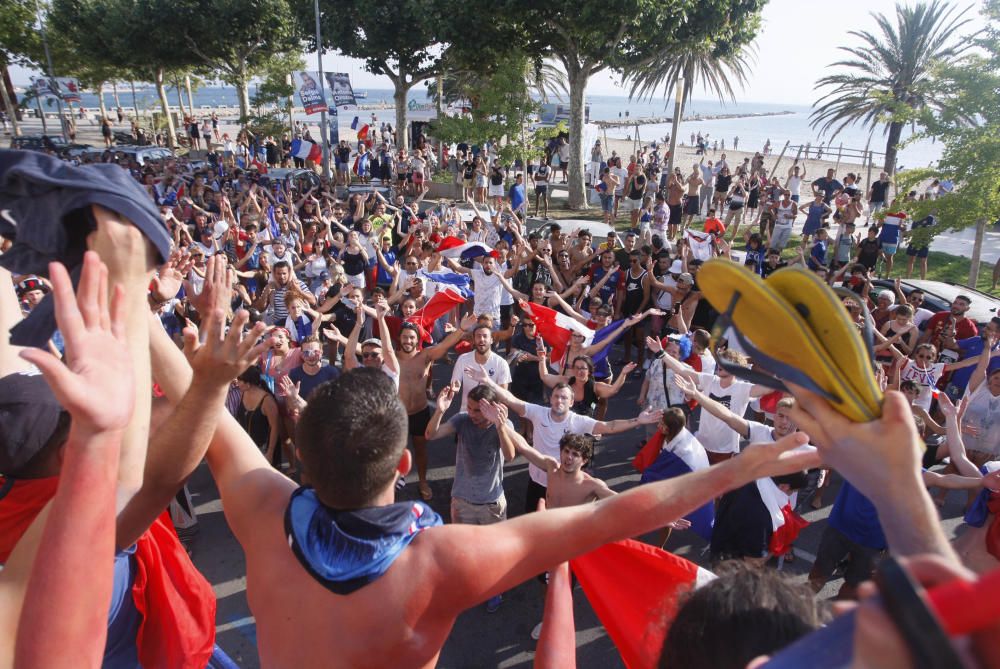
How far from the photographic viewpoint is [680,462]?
505cm

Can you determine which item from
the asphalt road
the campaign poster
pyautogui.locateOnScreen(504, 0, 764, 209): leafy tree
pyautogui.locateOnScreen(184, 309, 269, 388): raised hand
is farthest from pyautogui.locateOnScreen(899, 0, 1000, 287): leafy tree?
the campaign poster

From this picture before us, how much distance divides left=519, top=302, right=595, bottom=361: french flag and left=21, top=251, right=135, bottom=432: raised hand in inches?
250

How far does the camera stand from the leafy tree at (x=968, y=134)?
33.2 ft

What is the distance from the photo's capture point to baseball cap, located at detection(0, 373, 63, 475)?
6.48ft

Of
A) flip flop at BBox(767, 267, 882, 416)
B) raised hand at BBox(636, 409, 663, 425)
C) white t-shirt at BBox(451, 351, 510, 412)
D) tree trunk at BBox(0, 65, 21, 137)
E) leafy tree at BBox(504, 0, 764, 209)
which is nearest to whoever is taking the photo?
flip flop at BBox(767, 267, 882, 416)

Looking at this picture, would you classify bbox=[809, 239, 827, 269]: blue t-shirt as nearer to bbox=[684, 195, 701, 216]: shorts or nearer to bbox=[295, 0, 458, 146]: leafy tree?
bbox=[684, 195, 701, 216]: shorts

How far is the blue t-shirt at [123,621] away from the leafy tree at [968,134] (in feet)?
42.8

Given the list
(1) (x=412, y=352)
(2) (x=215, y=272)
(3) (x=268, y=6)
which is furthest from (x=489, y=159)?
(2) (x=215, y=272)

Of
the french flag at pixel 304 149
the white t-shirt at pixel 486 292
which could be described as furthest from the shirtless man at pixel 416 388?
the french flag at pixel 304 149

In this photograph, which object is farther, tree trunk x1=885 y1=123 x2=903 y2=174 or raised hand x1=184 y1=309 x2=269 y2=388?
tree trunk x1=885 y1=123 x2=903 y2=174

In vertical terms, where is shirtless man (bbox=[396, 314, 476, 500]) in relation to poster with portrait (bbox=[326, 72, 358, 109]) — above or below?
below

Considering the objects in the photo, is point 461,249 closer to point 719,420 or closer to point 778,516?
point 719,420

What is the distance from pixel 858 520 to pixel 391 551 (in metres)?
4.06

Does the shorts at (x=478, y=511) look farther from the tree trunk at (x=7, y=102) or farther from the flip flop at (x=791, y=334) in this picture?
the tree trunk at (x=7, y=102)
